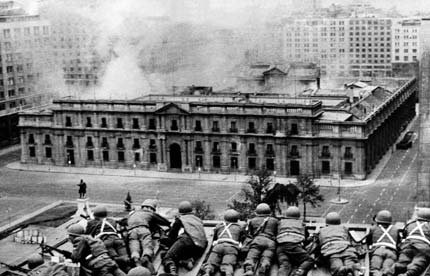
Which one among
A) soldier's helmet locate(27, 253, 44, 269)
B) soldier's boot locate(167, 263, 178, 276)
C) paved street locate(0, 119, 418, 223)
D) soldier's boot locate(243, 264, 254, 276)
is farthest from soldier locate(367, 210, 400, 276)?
paved street locate(0, 119, 418, 223)

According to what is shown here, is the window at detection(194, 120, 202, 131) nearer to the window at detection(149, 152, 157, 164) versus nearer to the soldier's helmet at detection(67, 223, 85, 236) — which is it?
the window at detection(149, 152, 157, 164)

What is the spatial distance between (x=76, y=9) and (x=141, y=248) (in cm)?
13968

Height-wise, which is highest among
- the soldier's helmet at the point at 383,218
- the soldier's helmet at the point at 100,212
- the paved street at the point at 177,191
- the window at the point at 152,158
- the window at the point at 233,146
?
the soldier's helmet at the point at 100,212

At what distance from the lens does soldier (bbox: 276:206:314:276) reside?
21219 mm

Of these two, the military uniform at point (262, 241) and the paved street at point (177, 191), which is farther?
the paved street at point (177, 191)

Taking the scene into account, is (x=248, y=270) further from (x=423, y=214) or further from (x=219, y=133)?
(x=219, y=133)

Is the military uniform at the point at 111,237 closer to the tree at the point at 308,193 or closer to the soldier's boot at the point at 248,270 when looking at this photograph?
the soldier's boot at the point at 248,270

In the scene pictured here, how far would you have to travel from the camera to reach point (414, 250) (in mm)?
20938

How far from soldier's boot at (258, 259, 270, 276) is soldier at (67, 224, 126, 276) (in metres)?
3.54

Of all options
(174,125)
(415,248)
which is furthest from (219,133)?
(415,248)

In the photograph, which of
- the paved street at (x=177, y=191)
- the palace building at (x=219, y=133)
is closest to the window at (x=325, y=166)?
the palace building at (x=219, y=133)

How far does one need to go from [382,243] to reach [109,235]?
7602 mm

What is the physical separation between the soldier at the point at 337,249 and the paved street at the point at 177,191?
6152cm

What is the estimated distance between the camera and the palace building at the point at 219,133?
354 feet
